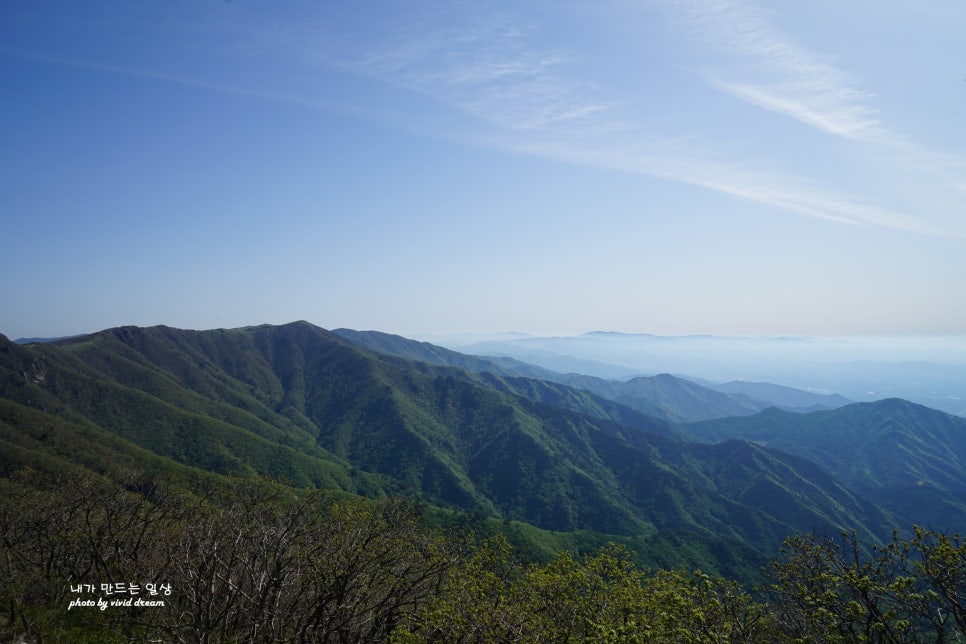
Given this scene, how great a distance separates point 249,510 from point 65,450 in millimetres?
144285

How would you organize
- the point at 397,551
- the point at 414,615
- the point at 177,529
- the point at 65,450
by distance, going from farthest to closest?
the point at 65,450 → the point at 177,529 → the point at 397,551 → the point at 414,615

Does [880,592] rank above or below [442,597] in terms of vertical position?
above

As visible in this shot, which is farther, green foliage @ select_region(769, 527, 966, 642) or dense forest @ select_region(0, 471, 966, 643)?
dense forest @ select_region(0, 471, 966, 643)

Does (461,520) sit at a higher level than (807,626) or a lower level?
A: lower

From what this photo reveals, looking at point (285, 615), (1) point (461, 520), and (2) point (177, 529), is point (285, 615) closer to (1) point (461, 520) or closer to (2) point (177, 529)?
(2) point (177, 529)

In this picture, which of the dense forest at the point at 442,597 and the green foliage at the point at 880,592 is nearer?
the green foliage at the point at 880,592

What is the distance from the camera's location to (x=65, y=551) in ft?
116

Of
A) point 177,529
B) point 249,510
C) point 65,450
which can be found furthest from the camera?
point 65,450

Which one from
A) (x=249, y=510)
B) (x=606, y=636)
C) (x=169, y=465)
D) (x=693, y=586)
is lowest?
(x=169, y=465)

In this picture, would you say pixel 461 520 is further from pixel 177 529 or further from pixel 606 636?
pixel 606 636

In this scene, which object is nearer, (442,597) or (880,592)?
(880,592)

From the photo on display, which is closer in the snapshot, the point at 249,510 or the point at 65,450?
the point at 249,510

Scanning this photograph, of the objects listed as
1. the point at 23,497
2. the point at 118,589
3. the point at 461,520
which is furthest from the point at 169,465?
the point at 118,589

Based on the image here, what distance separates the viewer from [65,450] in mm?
139000
